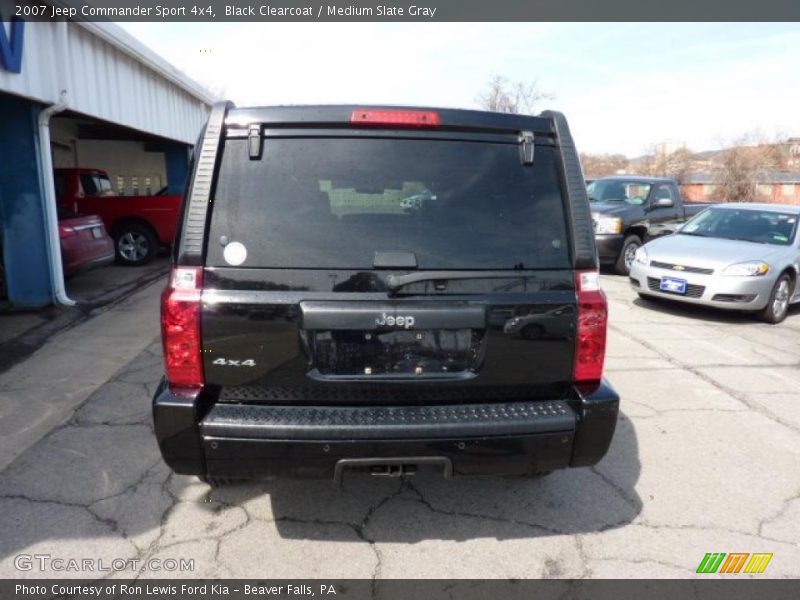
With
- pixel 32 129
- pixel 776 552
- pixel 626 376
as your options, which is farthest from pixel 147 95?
pixel 776 552

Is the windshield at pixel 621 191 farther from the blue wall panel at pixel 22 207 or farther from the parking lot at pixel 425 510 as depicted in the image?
the blue wall panel at pixel 22 207

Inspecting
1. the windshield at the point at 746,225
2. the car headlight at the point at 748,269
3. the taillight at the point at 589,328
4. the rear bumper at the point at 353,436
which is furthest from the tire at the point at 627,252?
the rear bumper at the point at 353,436

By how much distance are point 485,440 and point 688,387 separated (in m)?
3.44

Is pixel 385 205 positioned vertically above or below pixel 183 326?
above

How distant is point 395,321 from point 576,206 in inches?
38.9

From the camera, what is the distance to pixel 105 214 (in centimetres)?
1123

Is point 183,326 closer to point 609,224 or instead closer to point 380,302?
point 380,302

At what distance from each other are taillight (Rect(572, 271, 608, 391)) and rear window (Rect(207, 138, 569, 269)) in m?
0.14

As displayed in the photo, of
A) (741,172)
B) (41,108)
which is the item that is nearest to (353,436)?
(41,108)

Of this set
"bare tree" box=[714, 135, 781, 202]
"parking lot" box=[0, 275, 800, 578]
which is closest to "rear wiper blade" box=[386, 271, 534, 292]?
"parking lot" box=[0, 275, 800, 578]

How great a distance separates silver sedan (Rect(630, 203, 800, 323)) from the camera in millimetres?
7289

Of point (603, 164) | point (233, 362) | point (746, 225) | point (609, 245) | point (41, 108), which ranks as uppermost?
point (603, 164)

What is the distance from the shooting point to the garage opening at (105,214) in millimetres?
8578
